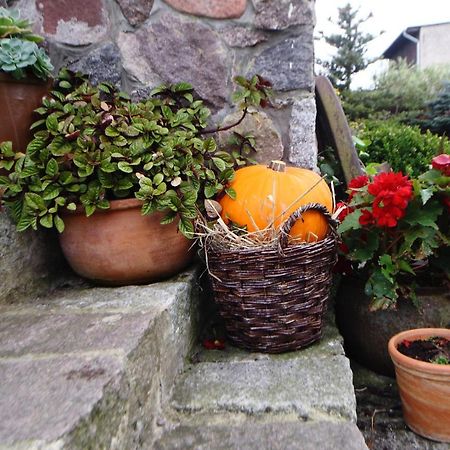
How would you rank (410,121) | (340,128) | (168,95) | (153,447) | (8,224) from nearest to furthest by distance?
1. (153,447)
2. (8,224)
3. (168,95)
4. (340,128)
5. (410,121)

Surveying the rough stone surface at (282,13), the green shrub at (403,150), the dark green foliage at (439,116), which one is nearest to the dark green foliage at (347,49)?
the dark green foliage at (439,116)

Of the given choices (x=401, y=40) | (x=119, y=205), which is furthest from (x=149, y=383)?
(x=401, y=40)

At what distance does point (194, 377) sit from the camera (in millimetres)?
1255

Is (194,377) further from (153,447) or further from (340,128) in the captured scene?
(340,128)

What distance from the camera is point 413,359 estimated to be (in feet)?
4.47

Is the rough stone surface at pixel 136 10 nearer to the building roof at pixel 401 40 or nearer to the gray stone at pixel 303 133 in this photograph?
the gray stone at pixel 303 133

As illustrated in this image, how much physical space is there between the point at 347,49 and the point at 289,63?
14497mm

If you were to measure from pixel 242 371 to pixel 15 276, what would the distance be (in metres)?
0.74

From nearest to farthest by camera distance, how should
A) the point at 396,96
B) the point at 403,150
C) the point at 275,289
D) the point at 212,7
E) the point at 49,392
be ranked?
the point at 49,392, the point at 275,289, the point at 212,7, the point at 403,150, the point at 396,96

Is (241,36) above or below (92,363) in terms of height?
above

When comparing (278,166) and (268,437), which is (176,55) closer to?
(278,166)

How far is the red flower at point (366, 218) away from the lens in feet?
4.91

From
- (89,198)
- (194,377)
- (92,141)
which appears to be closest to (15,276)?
(89,198)

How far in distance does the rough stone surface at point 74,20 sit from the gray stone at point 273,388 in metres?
1.28
